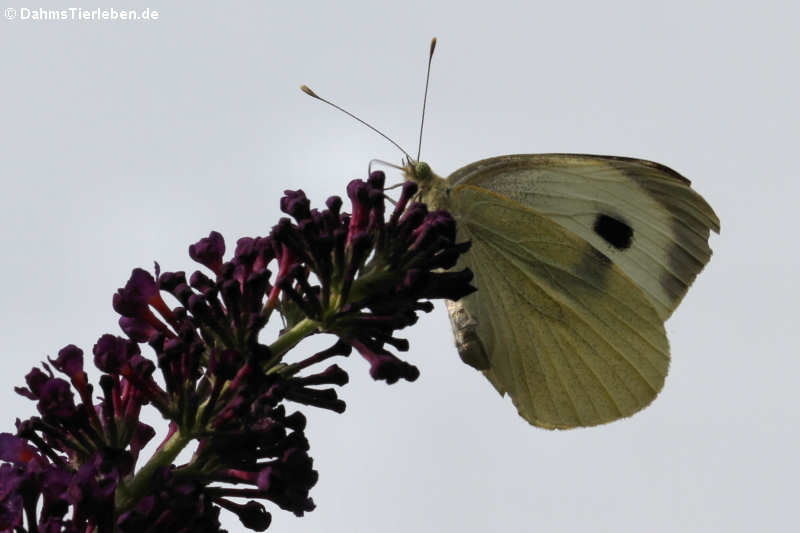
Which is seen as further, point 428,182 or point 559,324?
point 559,324

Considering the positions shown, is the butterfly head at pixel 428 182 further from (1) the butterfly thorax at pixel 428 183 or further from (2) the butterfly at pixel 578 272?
(2) the butterfly at pixel 578 272

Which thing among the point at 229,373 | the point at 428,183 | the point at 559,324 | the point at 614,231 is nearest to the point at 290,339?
the point at 229,373

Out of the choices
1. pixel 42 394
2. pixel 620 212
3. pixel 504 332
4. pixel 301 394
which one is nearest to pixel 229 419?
pixel 301 394

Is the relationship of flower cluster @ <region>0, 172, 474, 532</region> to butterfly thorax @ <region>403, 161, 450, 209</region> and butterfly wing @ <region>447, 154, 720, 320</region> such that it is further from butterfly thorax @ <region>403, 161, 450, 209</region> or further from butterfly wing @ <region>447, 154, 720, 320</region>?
butterfly wing @ <region>447, 154, 720, 320</region>

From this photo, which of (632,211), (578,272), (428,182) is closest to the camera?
(428,182)

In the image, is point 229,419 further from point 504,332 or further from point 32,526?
point 504,332

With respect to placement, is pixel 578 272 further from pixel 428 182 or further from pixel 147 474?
pixel 147 474

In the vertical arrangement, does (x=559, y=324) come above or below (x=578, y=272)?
below
